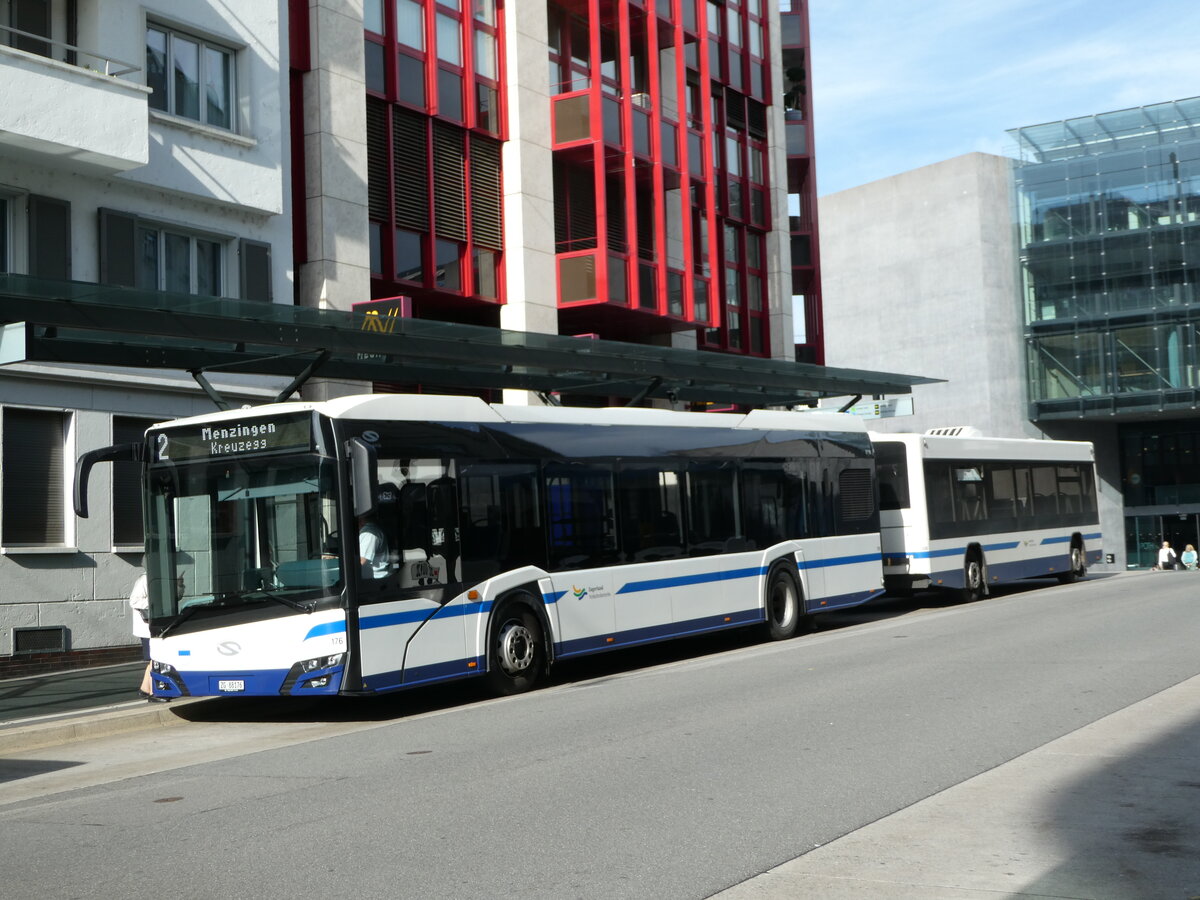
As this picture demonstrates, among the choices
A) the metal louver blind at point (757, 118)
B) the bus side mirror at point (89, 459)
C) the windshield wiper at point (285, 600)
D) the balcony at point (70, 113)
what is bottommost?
the windshield wiper at point (285, 600)

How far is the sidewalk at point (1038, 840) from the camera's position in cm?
599

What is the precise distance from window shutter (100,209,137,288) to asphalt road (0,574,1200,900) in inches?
308

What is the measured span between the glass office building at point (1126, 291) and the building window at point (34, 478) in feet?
157

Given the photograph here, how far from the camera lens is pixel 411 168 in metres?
26.0

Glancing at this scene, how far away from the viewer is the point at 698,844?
6.88 meters

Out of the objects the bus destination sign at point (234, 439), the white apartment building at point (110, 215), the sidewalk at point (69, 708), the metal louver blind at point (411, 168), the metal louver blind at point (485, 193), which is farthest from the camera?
the metal louver blind at point (485, 193)

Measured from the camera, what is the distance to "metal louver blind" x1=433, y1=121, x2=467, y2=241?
26469mm

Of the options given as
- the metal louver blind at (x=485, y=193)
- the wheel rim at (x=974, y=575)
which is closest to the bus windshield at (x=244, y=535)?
the metal louver blind at (x=485, y=193)

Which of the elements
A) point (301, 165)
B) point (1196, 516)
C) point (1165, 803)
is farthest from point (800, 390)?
point (1196, 516)

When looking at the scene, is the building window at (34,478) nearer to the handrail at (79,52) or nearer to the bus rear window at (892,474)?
the handrail at (79,52)

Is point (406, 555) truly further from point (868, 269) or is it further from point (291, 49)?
point (868, 269)

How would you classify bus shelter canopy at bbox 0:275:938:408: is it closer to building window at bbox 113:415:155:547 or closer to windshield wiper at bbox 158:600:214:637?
windshield wiper at bbox 158:600:214:637

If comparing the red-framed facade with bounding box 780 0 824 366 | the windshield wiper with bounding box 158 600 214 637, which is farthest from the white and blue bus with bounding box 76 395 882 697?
the red-framed facade with bounding box 780 0 824 366

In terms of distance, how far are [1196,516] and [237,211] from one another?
4960 centimetres
